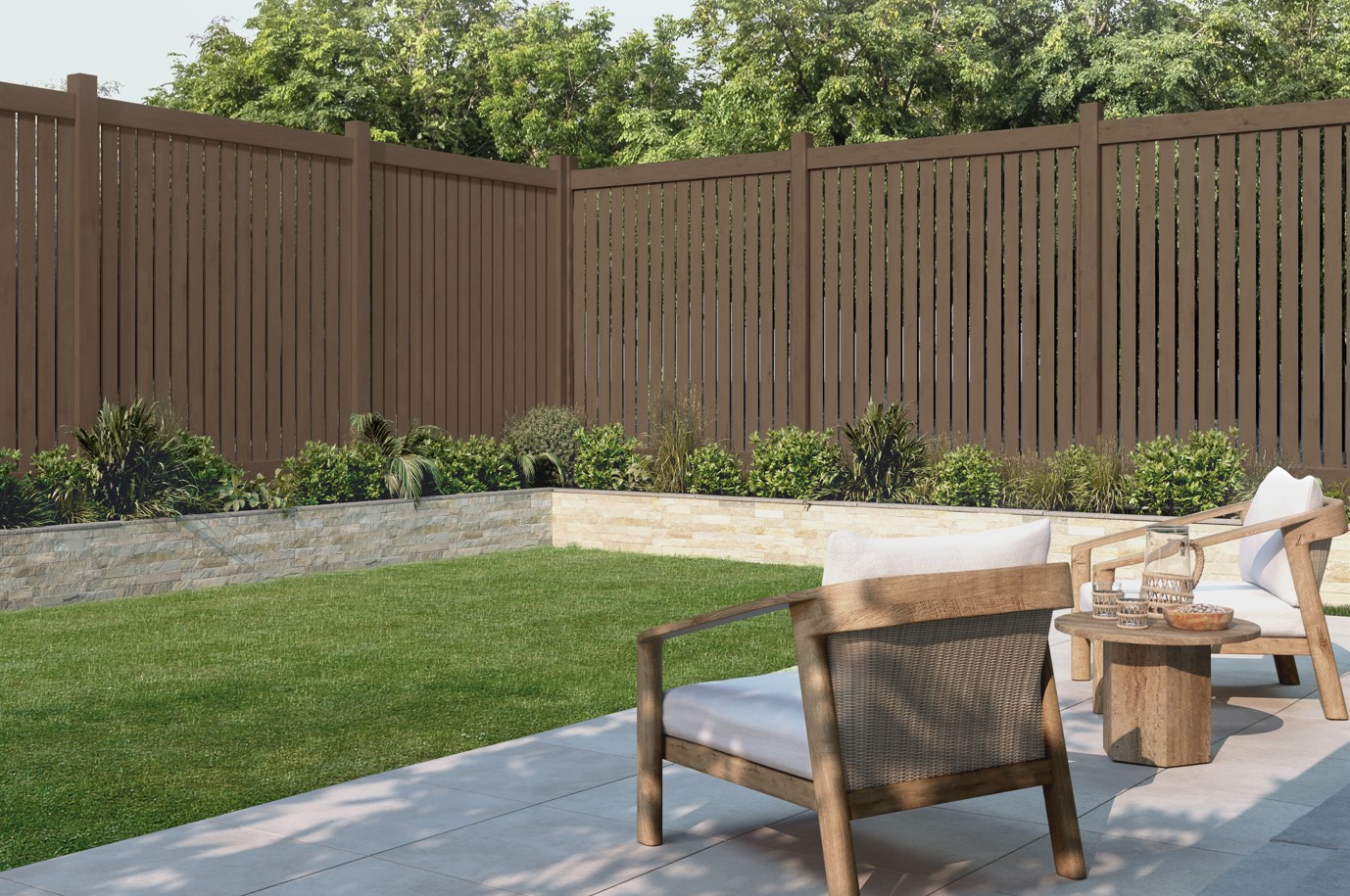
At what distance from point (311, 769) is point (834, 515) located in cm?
591

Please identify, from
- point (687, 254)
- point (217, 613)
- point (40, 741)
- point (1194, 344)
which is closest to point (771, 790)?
point (40, 741)

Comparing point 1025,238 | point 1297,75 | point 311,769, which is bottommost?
point 311,769

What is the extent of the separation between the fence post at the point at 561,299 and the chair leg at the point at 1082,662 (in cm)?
714

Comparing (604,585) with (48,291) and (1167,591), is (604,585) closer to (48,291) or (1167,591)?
(48,291)

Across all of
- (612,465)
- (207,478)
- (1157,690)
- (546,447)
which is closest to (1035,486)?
(612,465)

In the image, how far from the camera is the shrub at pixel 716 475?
34.9 ft

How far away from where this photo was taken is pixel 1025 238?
33.9 feet

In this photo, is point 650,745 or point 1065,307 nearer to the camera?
point 650,745

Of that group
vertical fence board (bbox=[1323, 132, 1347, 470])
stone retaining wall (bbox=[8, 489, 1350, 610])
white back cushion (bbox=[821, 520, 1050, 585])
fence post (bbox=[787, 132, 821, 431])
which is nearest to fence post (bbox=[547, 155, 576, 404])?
stone retaining wall (bbox=[8, 489, 1350, 610])

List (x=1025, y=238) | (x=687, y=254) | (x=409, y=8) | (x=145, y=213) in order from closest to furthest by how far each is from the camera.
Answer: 1. (x=145, y=213)
2. (x=1025, y=238)
3. (x=687, y=254)
4. (x=409, y=8)

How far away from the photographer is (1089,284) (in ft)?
32.8

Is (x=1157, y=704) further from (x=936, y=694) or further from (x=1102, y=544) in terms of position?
(x=1102, y=544)

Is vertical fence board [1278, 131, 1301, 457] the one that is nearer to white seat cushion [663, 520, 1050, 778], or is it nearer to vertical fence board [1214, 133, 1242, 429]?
vertical fence board [1214, 133, 1242, 429]

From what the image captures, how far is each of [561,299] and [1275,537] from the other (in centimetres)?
804
